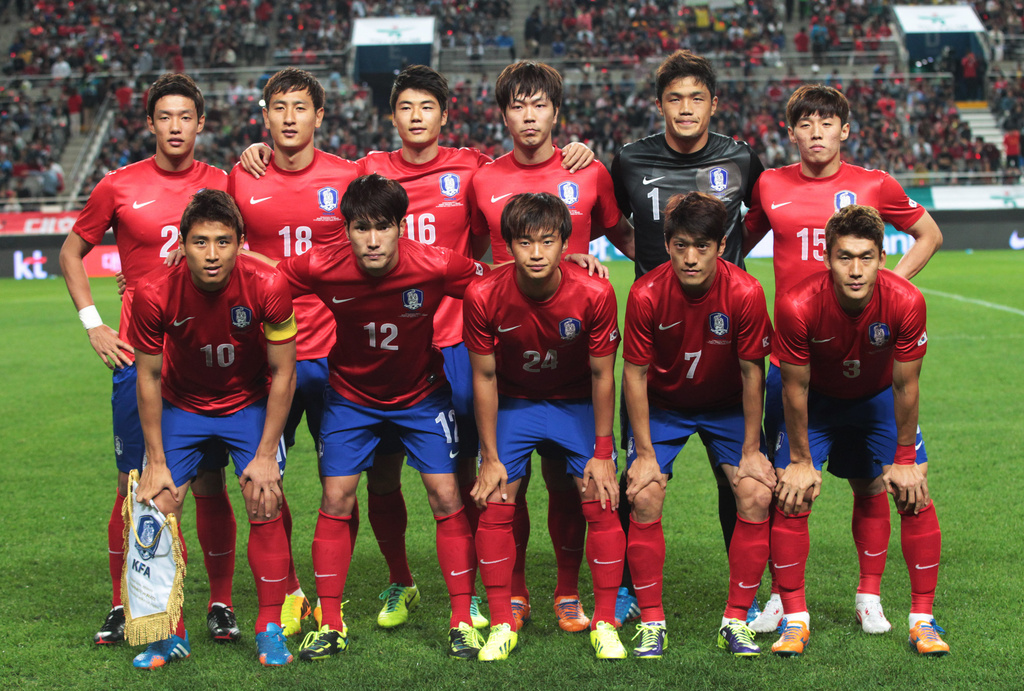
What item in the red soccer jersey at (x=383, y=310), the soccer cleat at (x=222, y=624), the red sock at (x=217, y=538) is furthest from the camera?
the red sock at (x=217, y=538)

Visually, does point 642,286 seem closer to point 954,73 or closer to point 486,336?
point 486,336

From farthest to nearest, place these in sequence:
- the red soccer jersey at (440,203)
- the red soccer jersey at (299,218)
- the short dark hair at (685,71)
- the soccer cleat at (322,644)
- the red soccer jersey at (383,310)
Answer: the red soccer jersey at (440,203), the red soccer jersey at (299,218), the short dark hair at (685,71), the red soccer jersey at (383,310), the soccer cleat at (322,644)

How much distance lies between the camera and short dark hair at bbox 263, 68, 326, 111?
4496 mm

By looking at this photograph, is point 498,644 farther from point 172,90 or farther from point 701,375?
point 172,90

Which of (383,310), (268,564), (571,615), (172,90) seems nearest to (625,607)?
(571,615)

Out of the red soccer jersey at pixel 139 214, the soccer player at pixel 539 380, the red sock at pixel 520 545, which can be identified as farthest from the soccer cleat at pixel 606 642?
the red soccer jersey at pixel 139 214

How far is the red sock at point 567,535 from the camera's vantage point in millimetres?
4418

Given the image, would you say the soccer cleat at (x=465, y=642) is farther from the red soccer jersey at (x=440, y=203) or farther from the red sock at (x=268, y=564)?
A: the red soccer jersey at (x=440, y=203)

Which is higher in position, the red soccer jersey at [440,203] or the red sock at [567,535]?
the red soccer jersey at [440,203]

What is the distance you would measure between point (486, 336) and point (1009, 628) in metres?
2.49

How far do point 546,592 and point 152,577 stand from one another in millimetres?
1849

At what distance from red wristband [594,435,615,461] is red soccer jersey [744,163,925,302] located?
1.06 metres

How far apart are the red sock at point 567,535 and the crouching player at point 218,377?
122cm

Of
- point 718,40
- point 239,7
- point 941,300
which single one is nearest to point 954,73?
point 718,40
